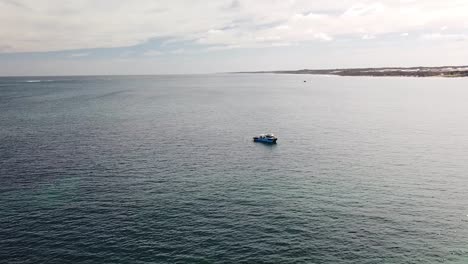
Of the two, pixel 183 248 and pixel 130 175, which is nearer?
pixel 183 248

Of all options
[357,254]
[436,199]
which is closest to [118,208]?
[357,254]

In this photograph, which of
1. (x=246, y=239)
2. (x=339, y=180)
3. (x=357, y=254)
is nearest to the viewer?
(x=357, y=254)

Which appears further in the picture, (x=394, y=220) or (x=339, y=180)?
(x=339, y=180)

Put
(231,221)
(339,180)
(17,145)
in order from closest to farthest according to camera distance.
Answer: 1. (231,221)
2. (339,180)
3. (17,145)

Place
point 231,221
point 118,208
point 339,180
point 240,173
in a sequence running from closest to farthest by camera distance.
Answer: point 231,221 → point 118,208 → point 339,180 → point 240,173

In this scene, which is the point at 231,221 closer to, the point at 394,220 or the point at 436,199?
the point at 394,220

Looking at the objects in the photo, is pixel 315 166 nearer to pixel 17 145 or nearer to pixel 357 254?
pixel 357 254

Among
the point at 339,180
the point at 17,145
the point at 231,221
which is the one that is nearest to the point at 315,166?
the point at 339,180

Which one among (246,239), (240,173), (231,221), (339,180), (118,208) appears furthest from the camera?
(240,173)
